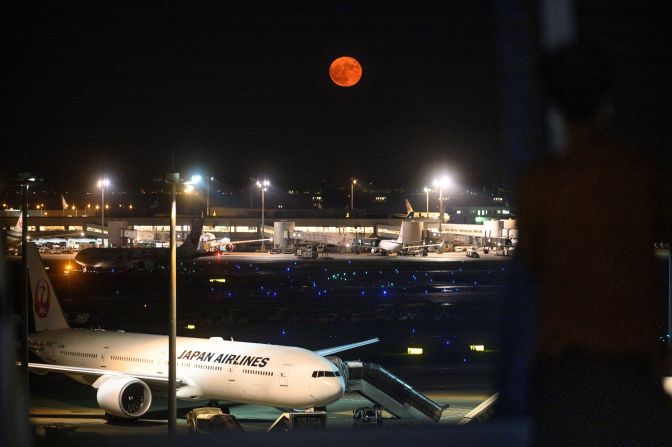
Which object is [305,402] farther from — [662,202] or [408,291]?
[408,291]

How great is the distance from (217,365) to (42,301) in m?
8.15

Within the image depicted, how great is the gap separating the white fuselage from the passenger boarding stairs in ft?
4.17

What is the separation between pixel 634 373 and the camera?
2.02 m

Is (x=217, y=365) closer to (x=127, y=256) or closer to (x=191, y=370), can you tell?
(x=191, y=370)

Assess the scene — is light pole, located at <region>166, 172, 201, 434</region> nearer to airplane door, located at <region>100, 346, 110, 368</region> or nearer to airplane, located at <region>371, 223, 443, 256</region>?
airplane door, located at <region>100, 346, 110, 368</region>

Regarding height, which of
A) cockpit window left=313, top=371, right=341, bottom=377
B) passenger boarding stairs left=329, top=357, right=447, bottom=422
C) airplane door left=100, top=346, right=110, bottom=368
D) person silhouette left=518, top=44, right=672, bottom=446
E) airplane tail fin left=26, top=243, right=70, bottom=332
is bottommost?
passenger boarding stairs left=329, top=357, right=447, bottom=422

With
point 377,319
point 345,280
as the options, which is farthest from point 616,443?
point 345,280

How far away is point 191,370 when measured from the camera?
62.3ft

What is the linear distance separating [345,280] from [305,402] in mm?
30703

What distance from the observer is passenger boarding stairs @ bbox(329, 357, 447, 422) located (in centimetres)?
1856

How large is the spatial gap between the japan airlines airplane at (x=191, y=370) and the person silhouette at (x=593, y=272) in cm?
1520

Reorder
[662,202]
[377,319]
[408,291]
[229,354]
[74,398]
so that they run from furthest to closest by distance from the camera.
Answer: [408,291] → [377,319] → [74,398] → [229,354] → [662,202]

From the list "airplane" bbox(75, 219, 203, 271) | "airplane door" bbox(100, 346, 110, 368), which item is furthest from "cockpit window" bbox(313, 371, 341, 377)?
"airplane" bbox(75, 219, 203, 271)

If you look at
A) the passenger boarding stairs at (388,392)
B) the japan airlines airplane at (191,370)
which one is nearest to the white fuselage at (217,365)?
the japan airlines airplane at (191,370)
